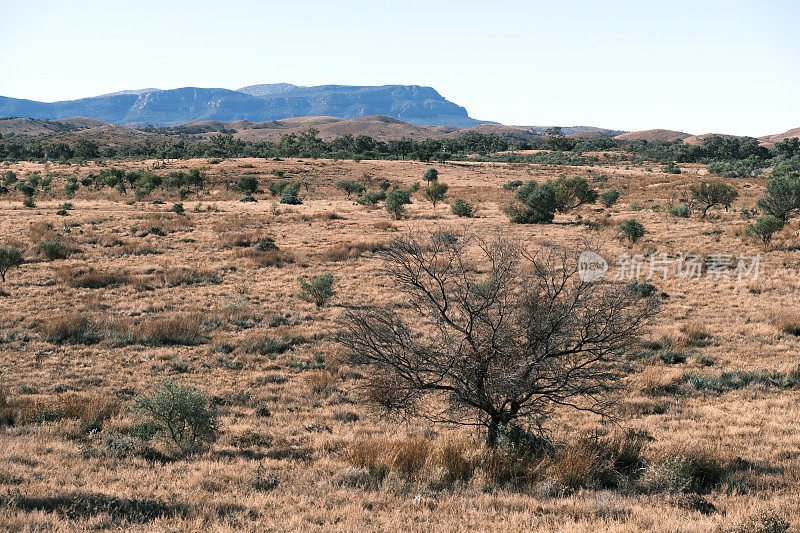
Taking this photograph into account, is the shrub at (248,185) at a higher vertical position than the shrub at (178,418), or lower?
higher

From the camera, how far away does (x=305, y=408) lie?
11109 mm

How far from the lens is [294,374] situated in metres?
13.2

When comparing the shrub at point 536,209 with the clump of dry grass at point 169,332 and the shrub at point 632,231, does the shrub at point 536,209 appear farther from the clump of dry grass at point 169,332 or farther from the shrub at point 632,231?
the clump of dry grass at point 169,332

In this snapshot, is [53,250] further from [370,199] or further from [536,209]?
[536,209]

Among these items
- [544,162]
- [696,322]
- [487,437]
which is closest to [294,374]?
[487,437]

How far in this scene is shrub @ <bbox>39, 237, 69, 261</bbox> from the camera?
24.8 m

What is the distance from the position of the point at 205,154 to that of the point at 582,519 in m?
107

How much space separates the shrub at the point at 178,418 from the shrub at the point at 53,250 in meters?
20.5

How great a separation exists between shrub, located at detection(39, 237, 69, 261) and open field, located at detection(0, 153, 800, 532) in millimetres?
365

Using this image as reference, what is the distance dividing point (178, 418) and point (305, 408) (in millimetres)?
2974

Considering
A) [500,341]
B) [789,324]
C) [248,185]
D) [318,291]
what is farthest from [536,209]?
[248,185]

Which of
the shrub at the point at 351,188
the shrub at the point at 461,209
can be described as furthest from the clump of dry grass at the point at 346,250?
the shrub at the point at 351,188

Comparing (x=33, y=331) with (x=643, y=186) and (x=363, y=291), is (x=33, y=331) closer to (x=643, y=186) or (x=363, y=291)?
(x=363, y=291)

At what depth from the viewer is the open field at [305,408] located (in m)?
6.36
